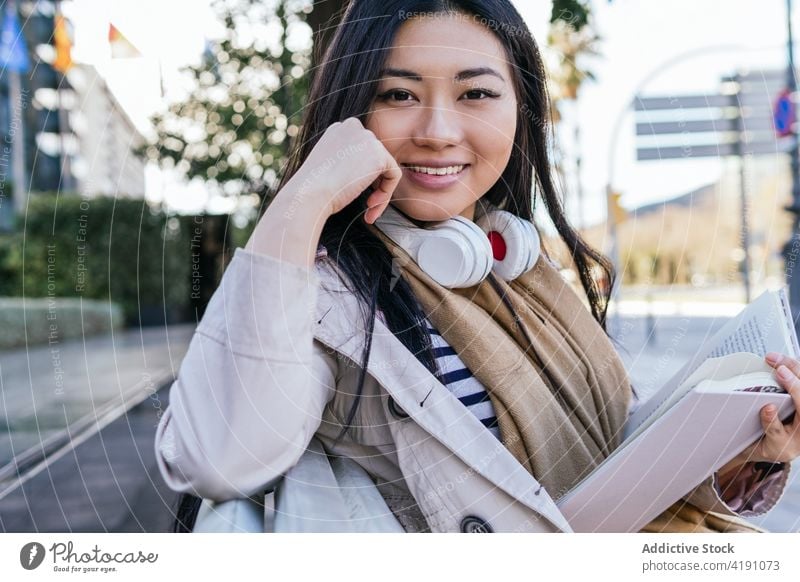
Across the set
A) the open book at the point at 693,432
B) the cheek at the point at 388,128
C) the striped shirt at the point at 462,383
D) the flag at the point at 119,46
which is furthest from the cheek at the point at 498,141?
the flag at the point at 119,46

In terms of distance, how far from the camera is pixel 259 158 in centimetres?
154

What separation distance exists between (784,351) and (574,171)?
18.8 inches

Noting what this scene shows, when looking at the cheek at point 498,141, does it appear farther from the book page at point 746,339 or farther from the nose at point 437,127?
the book page at point 746,339

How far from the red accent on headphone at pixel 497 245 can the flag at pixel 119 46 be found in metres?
0.69

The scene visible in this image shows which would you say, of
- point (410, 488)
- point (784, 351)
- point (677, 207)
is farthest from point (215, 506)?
point (677, 207)

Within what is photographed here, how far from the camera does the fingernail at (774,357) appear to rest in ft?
3.27

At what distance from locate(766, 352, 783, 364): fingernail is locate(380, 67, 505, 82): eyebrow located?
1.67ft

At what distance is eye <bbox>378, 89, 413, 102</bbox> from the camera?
1.09 meters

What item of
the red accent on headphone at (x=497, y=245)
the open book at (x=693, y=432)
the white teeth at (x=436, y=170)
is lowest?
the open book at (x=693, y=432)

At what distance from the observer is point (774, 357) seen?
1001mm

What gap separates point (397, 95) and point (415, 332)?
32 cm

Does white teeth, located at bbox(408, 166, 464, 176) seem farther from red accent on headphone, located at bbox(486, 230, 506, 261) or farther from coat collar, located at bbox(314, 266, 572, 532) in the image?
coat collar, located at bbox(314, 266, 572, 532)

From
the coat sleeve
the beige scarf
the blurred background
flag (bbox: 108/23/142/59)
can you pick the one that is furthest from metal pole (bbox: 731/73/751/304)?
flag (bbox: 108/23/142/59)

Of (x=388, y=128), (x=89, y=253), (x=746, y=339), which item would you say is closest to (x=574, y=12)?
(x=388, y=128)
